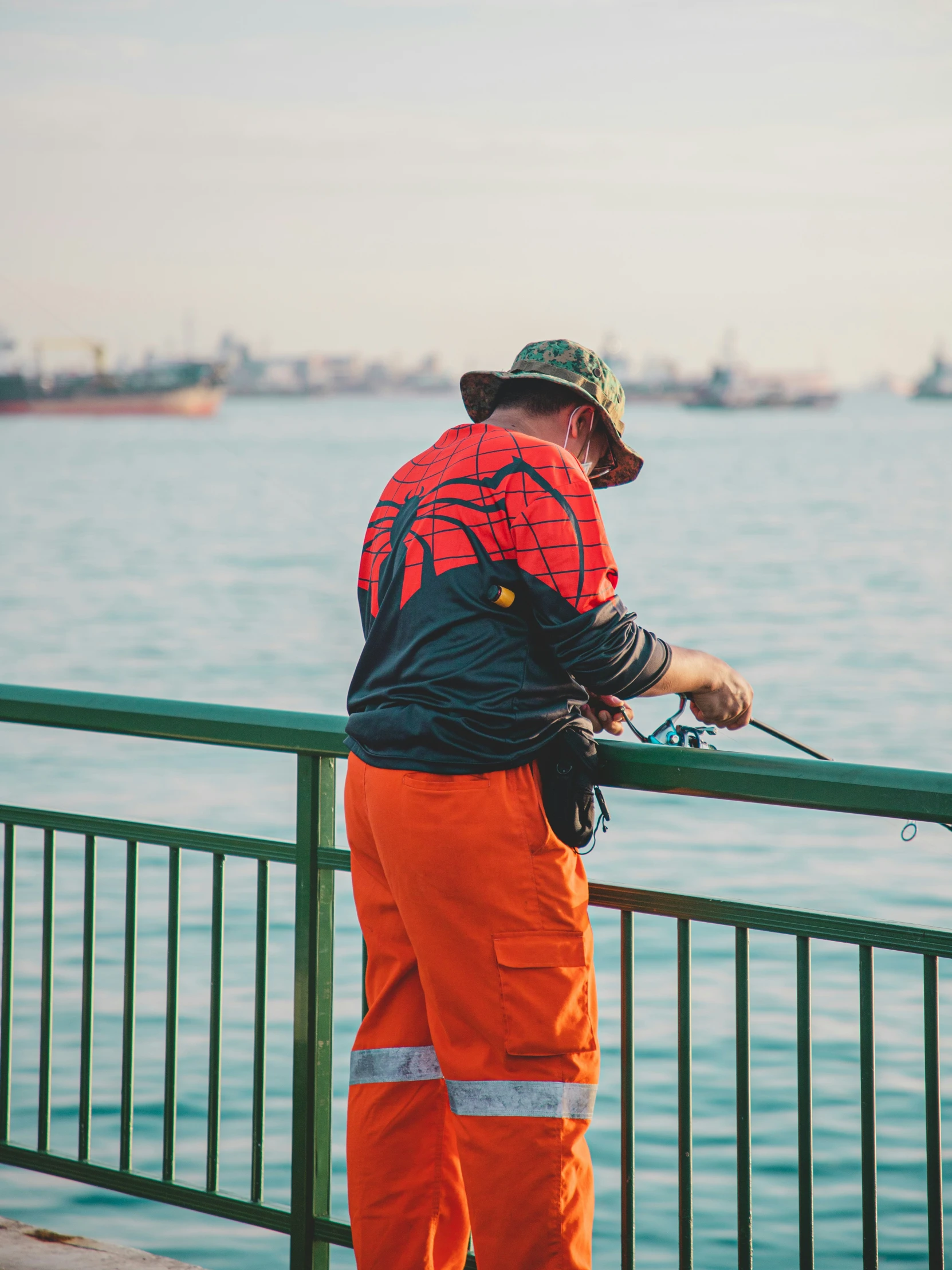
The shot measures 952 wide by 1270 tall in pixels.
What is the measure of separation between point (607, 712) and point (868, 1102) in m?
0.84

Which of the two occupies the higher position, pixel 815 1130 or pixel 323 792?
pixel 323 792

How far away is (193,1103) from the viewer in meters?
7.09

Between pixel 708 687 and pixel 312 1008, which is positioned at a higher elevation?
pixel 708 687

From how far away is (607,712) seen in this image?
9.83ft

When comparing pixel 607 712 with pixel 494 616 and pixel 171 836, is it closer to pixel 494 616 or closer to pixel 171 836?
pixel 494 616

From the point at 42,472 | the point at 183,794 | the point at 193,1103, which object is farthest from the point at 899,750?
the point at 42,472

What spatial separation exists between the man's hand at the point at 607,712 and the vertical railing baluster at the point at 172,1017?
0.91 meters

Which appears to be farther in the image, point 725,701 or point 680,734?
point 680,734

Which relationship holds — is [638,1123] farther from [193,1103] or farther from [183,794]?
[183,794]

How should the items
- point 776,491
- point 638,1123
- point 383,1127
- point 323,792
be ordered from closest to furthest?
1. point 383,1127
2. point 323,792
3. point 638,1123
4. point 776,491

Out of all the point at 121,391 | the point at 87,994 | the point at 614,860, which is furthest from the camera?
the point at 121,391

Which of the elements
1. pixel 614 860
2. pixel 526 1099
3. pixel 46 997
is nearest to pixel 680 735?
pixel 526 1099

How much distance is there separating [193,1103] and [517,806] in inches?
199

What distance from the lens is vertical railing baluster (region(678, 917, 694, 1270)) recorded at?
8.98 feet
